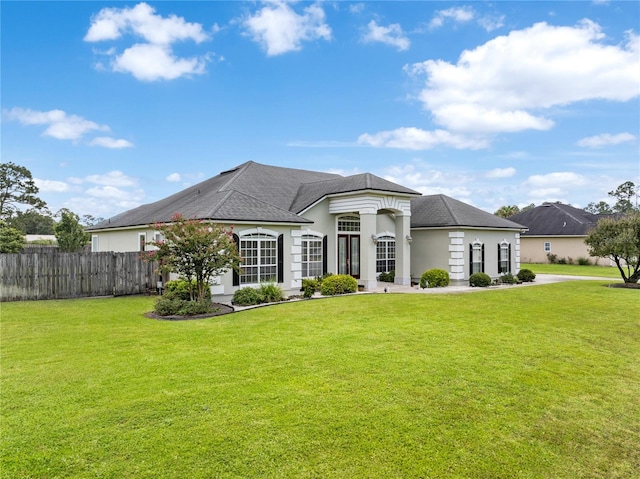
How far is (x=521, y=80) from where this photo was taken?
1867cm

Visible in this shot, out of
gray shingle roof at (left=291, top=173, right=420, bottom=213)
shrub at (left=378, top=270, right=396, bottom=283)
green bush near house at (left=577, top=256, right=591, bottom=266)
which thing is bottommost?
shrub at (left=378, top=270, right=396, bottom=283)

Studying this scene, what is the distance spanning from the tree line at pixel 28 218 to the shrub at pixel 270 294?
16.6 m

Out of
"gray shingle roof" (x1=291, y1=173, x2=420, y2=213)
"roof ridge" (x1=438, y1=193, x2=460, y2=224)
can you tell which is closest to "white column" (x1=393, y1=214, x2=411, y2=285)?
"gray shingle roof" (x1=291, y1=173, x2=420, y2=213)

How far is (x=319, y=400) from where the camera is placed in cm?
612

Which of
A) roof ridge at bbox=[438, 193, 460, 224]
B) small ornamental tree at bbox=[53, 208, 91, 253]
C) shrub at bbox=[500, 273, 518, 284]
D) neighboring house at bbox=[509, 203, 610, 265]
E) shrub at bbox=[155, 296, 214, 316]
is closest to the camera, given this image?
shrub at bbox=[155, 296, 214, 316]

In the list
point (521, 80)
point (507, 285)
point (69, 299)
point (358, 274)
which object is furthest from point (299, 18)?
point (507, 285)

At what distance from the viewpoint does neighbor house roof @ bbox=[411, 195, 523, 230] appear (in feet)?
75.5

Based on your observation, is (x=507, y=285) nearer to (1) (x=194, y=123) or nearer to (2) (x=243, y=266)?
(2) (x=243, y=266)

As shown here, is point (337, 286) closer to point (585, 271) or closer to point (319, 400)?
point (319, 400)

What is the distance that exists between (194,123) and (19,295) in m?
14.2

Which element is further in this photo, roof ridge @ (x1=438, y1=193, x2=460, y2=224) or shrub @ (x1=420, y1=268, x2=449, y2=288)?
roof ridge @ (x1=438, y1=193, x2=460, y2=224)

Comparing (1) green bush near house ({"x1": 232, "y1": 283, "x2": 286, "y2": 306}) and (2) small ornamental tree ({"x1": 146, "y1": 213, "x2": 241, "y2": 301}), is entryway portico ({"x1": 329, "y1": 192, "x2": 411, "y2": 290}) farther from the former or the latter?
(2) small ornamental tree ({"x1": 146, "y1": 213, "x2": 241, "y2": 301})

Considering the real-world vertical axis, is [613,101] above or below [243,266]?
above

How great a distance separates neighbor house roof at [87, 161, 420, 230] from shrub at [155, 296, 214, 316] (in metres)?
3.58
